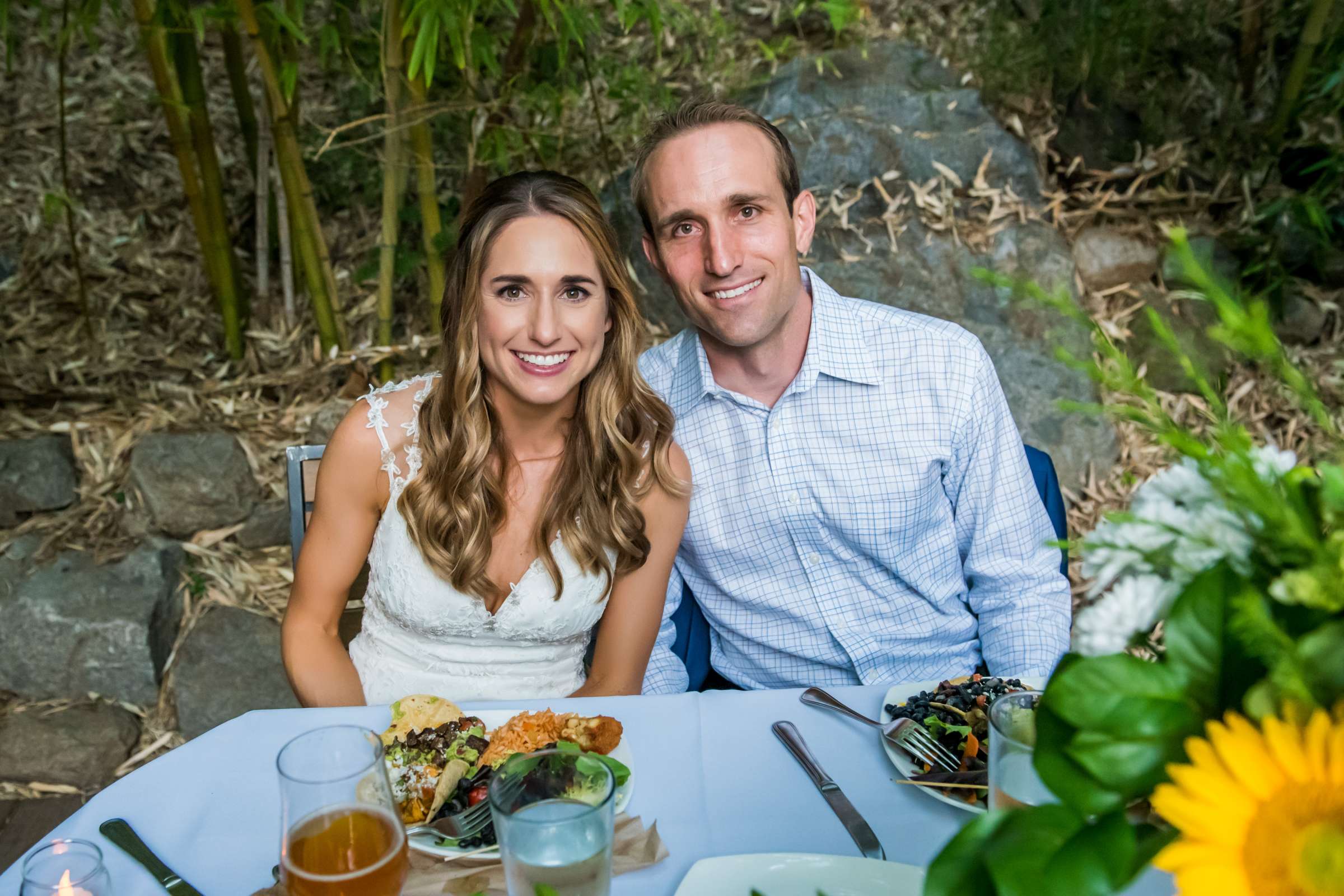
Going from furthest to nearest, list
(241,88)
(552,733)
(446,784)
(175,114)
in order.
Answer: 1. (241,88)
2. (175,114)
3. (552,733)
4. (446,784)

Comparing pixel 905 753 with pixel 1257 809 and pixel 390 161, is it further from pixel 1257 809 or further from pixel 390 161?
pixel 390 161

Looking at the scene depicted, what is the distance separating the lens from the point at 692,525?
198 cm

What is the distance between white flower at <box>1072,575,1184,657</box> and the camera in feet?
1.71

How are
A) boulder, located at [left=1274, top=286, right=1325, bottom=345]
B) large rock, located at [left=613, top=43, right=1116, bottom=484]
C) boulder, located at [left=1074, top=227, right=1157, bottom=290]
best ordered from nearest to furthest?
large rock, located at [left=613, top=43, right=1116, bottom=484] → boulder, located at [left=1274, top=286, right=1325, bottom=345] → boulder, located at [left=1074, top=227, right=1157, bottom=290]

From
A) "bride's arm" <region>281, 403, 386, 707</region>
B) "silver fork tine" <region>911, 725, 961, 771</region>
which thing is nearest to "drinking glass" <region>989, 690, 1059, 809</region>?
"silver fork tine" <region>911, 725, 961, 771</region>

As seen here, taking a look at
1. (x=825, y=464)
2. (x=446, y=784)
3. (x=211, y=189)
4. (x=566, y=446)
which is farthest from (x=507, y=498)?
(x=211, y=189)

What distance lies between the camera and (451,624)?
6.18ft

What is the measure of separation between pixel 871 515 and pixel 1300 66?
2281mm

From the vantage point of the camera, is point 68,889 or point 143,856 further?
point 143,856

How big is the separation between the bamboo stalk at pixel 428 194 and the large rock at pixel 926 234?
0.70m

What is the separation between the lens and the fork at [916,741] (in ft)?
3.76

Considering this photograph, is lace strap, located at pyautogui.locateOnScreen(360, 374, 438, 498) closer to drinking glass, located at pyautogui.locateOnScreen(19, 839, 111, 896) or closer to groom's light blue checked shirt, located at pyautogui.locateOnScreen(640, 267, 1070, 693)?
groom's light blue checked shirt, located at pyautogui.locateOnScreen(640, 267, 1070, 693)

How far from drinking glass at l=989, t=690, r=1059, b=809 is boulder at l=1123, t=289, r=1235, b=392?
2503 mm

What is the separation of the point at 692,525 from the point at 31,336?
8.73 feet
